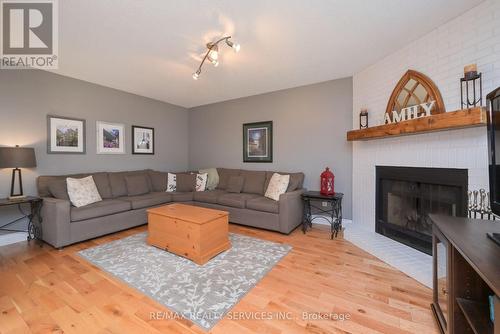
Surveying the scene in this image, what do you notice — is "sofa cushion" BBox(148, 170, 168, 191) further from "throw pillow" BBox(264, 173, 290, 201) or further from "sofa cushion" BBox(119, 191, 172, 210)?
"throw pillow" BBox(264, 173, 290, 201)

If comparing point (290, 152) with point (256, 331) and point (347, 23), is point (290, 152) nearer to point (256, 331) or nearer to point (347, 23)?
point (347, 23)

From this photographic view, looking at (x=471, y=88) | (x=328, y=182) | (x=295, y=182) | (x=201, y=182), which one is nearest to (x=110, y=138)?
(x=201, y=182)

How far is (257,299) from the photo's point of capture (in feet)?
5.49

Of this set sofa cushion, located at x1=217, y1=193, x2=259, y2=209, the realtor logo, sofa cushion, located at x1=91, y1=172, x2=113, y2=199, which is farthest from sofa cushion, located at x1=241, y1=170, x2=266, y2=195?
the realtor logo

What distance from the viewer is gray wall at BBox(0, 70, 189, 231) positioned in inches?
111

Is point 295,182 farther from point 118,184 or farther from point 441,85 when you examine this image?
point 118,184

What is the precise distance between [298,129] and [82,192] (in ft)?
11.4

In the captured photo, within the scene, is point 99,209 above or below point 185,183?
below

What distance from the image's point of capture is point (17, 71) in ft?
9.39

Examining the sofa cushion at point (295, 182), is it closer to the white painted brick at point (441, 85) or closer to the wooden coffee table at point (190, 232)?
the white painted brick at point (441, 85)

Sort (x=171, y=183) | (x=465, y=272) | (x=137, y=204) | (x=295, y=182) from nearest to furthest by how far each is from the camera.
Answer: (x=465, y=272) < (x=137, y=204) < (x=295, y=182) < (x=171, y=183)

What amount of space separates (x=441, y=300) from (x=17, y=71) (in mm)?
5081

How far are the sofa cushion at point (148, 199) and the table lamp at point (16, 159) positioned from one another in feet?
3.83

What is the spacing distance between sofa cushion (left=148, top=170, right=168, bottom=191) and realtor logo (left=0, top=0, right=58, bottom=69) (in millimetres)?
2165
